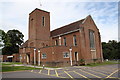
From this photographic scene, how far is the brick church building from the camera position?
84.1 feet

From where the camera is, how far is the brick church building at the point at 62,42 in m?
25.6

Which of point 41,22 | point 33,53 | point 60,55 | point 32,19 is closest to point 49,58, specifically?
point 60,55

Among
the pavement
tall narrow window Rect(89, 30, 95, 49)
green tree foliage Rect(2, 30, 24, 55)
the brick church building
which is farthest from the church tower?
green tree foliage Rect(2, 30, 24, 55)

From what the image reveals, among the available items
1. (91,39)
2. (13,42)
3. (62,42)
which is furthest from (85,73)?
(13,42)

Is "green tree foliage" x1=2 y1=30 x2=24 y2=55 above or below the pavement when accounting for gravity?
above

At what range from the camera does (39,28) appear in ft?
109

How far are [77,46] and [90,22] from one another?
30.6ft

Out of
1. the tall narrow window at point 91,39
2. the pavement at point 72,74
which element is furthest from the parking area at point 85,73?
the tall narrow window at point 91,39

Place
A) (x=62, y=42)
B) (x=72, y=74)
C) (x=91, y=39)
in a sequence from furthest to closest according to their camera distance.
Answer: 1. (x=62, y=42)
2. (x=91, y=39)
3. (x=72, y=74)

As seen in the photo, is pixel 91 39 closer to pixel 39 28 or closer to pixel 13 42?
pixel 39 28

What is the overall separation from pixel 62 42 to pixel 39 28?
799cm

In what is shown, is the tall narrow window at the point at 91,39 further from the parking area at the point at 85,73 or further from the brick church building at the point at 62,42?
the parking area at the point at 85,73

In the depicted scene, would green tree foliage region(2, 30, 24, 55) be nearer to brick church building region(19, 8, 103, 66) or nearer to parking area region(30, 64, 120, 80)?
brick church building region(19, 8, 103, 66)

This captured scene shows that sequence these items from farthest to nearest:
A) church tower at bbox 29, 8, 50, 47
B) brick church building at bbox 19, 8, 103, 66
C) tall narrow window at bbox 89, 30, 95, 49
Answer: tall narrow window at bbox 89, 30, 95, 49, church tower at bbox 29, 8, 50, 47, brick church building at bbox 19, 8, 103, 66
